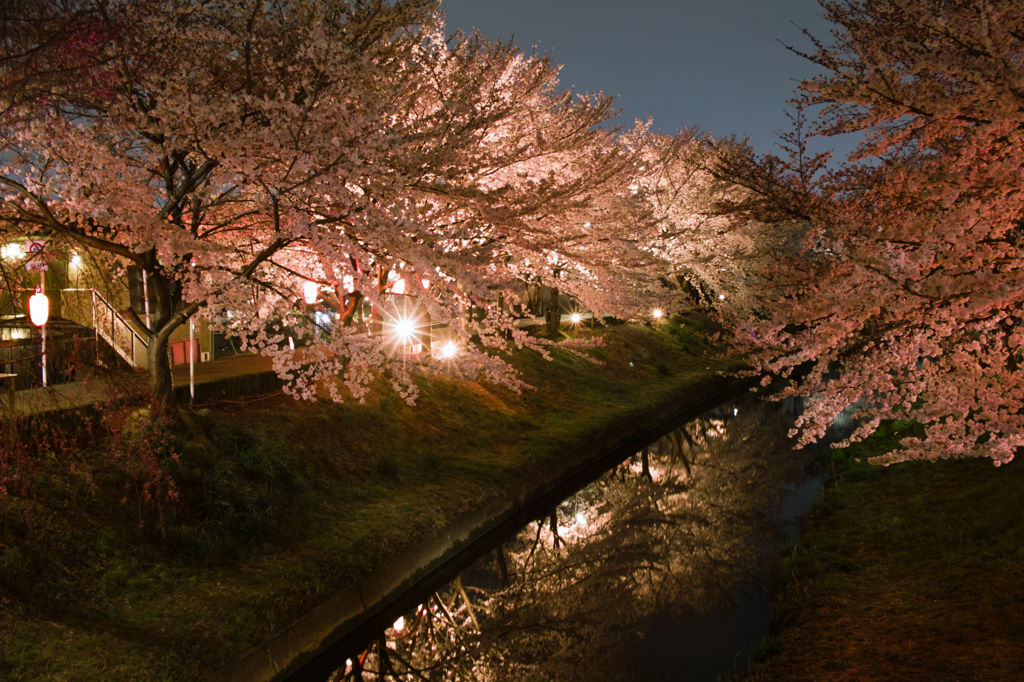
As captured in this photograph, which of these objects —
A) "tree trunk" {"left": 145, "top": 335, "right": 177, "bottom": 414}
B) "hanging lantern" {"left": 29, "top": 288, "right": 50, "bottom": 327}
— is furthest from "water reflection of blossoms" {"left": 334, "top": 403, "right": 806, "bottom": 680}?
"hanging lantern" {"left": 29, "top": 288, "right": 50, "bottom": 327}

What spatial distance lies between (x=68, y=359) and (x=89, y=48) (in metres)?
3.66

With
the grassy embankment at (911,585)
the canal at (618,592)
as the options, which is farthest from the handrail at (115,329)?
the grassy embankment at (911,585)

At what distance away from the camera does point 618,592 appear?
11000 millimetres

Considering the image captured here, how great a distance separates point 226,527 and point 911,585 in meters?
9.04

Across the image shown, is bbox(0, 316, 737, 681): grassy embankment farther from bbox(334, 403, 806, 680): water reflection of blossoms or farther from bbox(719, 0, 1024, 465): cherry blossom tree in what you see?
bbox(719, 0, 1024, 465): cherry blossom tree

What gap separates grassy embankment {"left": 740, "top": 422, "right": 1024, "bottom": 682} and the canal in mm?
920

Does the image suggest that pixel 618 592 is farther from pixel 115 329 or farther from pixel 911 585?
pixel 115 329

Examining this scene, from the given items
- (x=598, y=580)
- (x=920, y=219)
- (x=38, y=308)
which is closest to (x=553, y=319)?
(x=598, y=580)

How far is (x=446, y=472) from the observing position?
43.9 feet

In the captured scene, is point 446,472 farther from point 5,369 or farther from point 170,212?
point 5,369

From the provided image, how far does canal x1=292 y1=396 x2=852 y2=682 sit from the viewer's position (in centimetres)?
886

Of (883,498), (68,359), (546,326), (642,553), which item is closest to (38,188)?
(68,359)

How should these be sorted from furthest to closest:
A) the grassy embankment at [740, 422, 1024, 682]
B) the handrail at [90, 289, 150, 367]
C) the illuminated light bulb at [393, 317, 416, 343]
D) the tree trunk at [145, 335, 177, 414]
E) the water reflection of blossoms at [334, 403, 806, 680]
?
the illuminated light bulb at [393, 317, 416, 343] < the handrail at [90, 289, 150, 367] < the tree trunk at [145, 335, 177, 414] < the water reflection of blossoms at [334, 403, 806, 680] < the grassy embankment at [740, 422, 1024, 682]

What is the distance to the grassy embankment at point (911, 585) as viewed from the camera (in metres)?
6.58
